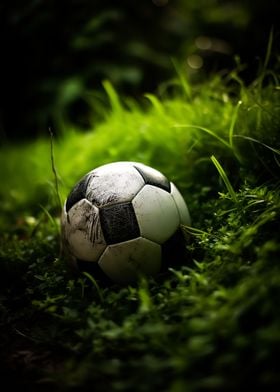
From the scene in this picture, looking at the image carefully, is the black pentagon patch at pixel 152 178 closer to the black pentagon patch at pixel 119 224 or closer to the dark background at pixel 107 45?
the black pentagon patch at pixel 119 224

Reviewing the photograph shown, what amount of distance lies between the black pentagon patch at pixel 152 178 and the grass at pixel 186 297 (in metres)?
Result: 0.30

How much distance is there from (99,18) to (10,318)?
4.91 meters

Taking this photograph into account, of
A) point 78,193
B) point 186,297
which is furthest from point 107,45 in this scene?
point 186,297

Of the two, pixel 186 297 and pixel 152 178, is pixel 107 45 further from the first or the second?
pixel 186 297

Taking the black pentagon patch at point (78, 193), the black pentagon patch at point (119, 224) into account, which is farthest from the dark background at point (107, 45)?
the black pentagon patch at point (119, 224)

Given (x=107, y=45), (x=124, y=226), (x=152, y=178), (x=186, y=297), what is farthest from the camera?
(x=107, y=45)

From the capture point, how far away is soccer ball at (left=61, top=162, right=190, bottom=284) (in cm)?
203

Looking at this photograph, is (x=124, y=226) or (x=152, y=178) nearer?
(x=124, y=226)

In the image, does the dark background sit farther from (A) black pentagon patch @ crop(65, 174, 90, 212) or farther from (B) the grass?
(A) black pentagon patch @ crop(65, 174, 90, 212)

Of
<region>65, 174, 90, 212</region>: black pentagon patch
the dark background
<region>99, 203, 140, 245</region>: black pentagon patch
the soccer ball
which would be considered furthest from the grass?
the dark background

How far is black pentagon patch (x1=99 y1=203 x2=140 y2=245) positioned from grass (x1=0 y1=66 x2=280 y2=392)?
25 centimetres

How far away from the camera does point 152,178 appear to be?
2.21 m

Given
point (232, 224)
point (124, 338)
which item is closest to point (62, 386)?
point (124, 338)

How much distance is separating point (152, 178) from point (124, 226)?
358 mm
